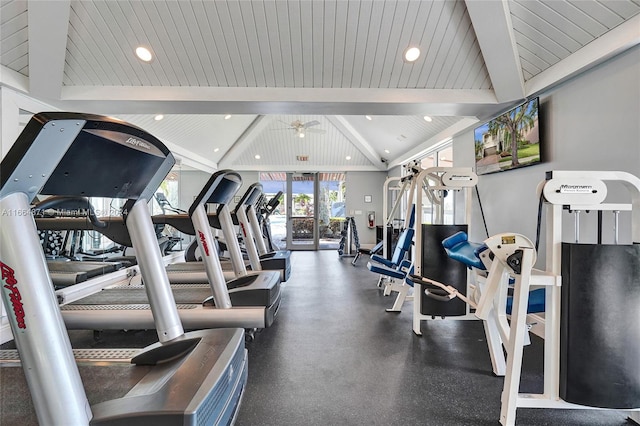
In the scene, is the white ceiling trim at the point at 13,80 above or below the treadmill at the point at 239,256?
above

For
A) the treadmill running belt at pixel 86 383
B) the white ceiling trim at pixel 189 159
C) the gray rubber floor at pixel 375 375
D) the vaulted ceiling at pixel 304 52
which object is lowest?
the gray rubber floor at pixel 375 375

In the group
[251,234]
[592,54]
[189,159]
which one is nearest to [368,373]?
[251,234]

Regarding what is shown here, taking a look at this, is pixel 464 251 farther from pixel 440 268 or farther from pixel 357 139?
pixel 357 139

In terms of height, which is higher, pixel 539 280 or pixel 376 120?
pixel 376 120

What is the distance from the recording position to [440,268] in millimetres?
3125

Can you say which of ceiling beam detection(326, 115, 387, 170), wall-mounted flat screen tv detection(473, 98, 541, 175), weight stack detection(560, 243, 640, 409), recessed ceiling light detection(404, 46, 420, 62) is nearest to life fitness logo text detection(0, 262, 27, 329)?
weight stack detection(560, 243, 640, 409)

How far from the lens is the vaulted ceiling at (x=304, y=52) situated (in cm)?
275

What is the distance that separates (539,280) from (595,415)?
38.4 inches

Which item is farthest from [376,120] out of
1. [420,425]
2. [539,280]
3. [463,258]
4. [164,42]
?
[420,425]

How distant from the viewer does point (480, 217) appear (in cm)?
451

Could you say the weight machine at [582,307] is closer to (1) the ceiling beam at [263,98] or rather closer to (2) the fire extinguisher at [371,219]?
(1) the ceiling beam at [263,98]

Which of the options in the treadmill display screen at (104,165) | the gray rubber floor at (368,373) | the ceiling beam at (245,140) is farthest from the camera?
the ceiling beam at (245,140)

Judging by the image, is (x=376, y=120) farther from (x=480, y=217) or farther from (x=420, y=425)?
(x=420, y=425)

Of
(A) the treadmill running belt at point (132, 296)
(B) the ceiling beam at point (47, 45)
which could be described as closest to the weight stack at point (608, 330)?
(A) the treadmill running belt at point (132, 296)
